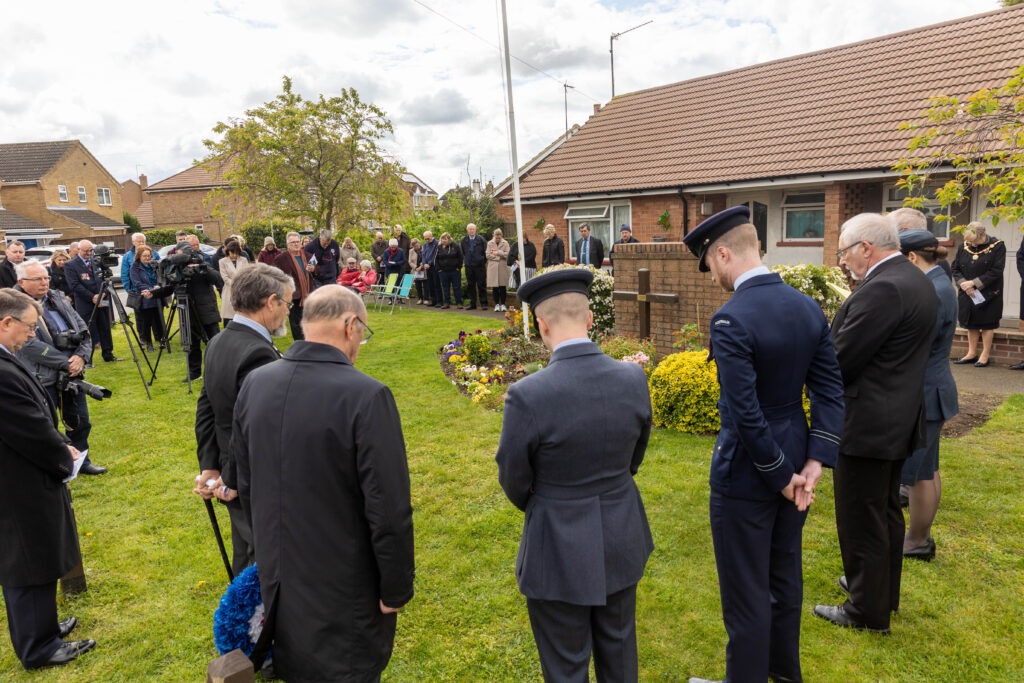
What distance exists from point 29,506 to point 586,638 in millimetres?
3049

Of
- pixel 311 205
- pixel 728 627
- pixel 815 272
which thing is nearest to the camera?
pixel 728 627

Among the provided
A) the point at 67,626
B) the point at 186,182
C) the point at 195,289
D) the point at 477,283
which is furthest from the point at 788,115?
the point at 186,182

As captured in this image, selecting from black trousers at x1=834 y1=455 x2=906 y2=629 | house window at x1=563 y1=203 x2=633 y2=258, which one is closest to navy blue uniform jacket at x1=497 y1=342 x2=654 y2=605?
black trousers at x1=834 y1=455 x2=906 y2=629

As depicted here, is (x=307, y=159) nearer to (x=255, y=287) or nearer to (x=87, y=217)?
(x=255, y=287)

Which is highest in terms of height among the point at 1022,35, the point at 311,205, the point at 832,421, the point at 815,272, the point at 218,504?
the point at 1022,35

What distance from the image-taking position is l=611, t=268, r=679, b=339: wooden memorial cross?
318 inches

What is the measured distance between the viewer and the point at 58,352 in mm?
5527

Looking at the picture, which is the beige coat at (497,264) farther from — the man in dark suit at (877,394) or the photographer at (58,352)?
the man in dark suit at (877,394)

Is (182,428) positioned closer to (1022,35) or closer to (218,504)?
(218,504)

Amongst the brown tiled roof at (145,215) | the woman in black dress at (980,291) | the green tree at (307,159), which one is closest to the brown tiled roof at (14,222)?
the brown tiled roof at (145,215)

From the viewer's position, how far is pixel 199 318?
976cm

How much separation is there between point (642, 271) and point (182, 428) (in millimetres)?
6123

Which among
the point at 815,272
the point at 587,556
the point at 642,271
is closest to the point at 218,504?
the point at 587,556

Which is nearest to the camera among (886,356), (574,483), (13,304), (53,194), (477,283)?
(574,483)
